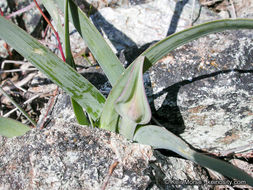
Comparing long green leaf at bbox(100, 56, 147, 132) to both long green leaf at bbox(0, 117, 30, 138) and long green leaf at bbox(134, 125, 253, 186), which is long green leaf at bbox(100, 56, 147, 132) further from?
long green leaf at bbox(0, 117, 30, 138)

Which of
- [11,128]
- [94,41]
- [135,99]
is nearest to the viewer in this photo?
[135,99]

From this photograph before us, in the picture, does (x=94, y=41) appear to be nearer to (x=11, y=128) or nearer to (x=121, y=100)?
(x=121, y=100)

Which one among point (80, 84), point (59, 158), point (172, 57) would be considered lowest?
point (59, 158)

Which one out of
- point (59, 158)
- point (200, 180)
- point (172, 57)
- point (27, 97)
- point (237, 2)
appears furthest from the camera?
point (237, 2)

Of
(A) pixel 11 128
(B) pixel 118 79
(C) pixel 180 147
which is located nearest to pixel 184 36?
(B) pixel 118 79

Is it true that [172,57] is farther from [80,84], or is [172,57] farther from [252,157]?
[252,157]

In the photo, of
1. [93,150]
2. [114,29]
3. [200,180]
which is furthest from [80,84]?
[114,29]
